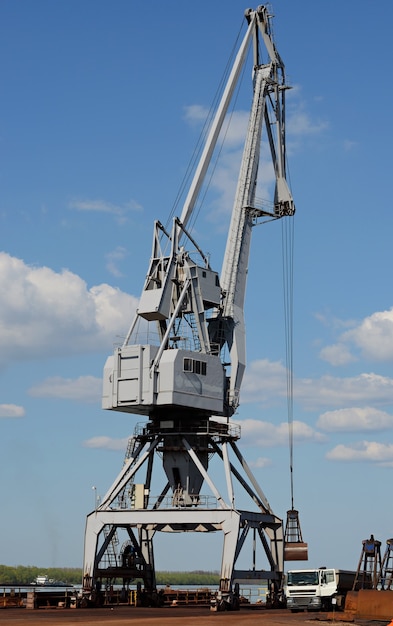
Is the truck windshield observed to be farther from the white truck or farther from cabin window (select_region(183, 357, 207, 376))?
Result: cabin window (select_region(183, 357, 207, 376))

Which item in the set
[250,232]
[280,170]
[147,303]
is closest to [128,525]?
[147,303]

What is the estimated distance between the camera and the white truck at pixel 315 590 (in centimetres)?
4822

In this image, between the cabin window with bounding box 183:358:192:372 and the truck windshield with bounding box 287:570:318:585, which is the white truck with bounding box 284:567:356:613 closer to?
the truck windshield with bounding box 287:570:318:585

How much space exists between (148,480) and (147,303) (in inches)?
424

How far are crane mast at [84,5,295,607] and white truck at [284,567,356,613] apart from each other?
3.96 metres

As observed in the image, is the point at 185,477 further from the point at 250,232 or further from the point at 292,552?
the point at 250,232

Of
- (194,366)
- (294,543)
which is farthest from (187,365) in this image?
(294,543)

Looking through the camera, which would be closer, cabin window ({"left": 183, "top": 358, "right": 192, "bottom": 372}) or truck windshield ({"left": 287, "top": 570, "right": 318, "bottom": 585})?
truck windshield ({"left": 287, "top": 570, "right": 318, "bottom": 585})

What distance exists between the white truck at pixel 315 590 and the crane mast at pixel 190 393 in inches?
156

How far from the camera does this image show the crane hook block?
57.3 metres

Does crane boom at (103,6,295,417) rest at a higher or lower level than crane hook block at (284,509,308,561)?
higher

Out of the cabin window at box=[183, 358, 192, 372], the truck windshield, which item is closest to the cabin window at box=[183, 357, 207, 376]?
the cabin window at box=[183, 358, 192, 372]

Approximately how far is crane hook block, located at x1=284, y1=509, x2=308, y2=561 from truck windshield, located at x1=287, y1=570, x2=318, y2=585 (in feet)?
26.6

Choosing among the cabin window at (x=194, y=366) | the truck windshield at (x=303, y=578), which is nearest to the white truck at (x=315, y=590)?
the truck windshield at (x=303, y=578)
